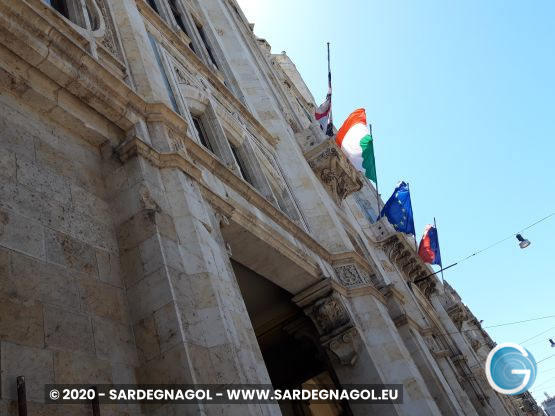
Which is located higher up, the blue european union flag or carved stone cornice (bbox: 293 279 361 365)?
the blue european union flag

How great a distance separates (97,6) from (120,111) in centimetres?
264


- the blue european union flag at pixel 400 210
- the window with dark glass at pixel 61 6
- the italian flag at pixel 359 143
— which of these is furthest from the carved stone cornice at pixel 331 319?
the blue european union flag at pixel 400 210

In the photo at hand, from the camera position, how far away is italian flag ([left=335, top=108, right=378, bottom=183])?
54.5ft

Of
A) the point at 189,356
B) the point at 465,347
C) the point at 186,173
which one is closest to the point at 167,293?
the point at 189,356

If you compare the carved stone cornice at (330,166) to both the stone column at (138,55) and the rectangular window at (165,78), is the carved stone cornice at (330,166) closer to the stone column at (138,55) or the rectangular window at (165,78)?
the rectangular window at (165,78)

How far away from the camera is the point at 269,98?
1489cm

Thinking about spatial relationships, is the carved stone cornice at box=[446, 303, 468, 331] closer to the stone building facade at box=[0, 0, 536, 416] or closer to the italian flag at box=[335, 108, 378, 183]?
the italian flag at box=[335, 108, 378, 183]

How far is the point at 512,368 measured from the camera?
17.3 m

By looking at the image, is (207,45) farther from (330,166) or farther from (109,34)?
(109,34)

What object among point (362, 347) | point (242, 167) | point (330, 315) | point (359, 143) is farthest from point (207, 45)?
point (362, 347)

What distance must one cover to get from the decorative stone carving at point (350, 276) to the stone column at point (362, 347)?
Answer: 60cm

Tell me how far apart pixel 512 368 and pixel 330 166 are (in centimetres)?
1021

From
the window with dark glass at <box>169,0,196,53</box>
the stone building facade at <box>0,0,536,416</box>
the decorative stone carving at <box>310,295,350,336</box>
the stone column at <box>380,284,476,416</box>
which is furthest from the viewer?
the window with dark glass at <box>169,0,196,53</box>

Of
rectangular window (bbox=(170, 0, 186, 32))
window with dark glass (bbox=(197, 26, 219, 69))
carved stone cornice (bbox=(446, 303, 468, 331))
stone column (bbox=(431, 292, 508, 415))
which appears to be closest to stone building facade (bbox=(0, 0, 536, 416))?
rectangular window (bbox=(170, 0, 186, 32))
